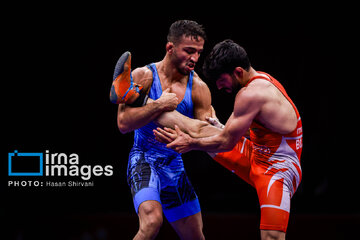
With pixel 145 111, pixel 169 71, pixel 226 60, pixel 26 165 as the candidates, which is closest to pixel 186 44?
pixel 169 71

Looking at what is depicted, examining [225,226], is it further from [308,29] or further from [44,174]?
[308,29]

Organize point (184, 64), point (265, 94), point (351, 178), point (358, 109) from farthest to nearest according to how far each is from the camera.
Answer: point (358, 109) < point (351, 178) < point (184, 64) < point (265, 94)

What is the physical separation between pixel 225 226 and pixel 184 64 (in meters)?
2.48

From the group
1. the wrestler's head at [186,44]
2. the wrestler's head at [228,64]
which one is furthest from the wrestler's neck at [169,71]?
the wrestler's head at [228,64]

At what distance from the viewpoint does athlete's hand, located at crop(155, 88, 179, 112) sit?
121 inches

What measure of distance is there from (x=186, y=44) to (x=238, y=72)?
0.50 m

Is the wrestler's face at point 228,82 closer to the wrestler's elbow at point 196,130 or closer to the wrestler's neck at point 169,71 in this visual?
the wrestler's elbow at point 196,130

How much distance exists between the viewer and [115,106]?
5957 mm

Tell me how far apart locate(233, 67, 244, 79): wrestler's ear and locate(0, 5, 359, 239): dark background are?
256 centimetres

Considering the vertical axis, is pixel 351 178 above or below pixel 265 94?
below

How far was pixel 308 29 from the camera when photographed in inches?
241

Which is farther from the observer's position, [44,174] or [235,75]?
[44,174]

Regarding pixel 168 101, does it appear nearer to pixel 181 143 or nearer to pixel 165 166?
pixel 181 143

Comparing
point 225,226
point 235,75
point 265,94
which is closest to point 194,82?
point 235,75
